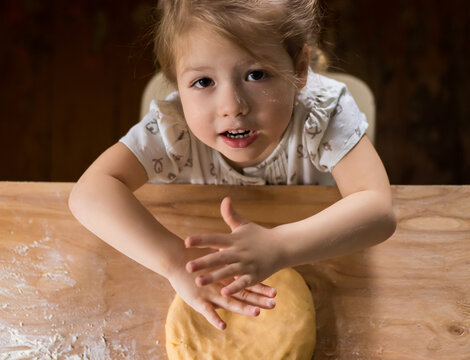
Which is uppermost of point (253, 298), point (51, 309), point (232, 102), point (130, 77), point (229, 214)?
point (232, 102)

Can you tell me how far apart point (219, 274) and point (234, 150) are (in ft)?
0.59

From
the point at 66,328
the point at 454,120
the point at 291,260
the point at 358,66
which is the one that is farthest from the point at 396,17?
the point at 66,328

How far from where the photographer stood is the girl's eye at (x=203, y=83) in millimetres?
648

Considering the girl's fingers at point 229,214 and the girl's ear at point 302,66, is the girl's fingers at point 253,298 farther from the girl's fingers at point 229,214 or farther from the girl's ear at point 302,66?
the girl's ear at point 302,66

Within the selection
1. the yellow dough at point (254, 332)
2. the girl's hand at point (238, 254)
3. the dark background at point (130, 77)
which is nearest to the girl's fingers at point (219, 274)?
the girl's hand at point (238, 254)

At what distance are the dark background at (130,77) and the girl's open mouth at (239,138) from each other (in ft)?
3.57

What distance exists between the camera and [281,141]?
83cm

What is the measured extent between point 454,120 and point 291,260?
4.11 ft

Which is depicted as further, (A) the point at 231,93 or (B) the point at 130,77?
(B) the point at 130,77

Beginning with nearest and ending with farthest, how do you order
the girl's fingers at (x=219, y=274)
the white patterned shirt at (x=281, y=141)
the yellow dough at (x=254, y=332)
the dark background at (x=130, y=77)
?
the girl's fingers at (x=219, y=274)
the yellow dough at (x=254, y=332)
the white patterned shirt at (x=281, y=141)
the dark background at (x=130, y=77)

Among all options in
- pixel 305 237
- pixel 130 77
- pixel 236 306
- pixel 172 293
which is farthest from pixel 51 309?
pixel 130 77

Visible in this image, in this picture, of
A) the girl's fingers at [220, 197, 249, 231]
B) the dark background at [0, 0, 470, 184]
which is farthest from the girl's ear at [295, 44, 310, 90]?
the dark background at [0, 0, 470, 184]

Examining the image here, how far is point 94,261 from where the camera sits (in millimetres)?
755

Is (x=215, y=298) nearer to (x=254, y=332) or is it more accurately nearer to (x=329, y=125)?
(x=254, y=332)
